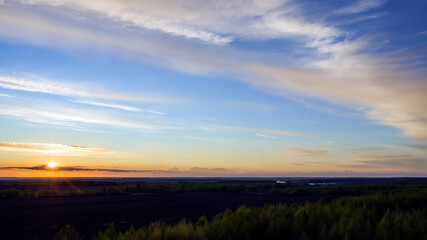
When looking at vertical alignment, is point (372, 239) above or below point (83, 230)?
above

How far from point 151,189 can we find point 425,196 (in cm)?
4177

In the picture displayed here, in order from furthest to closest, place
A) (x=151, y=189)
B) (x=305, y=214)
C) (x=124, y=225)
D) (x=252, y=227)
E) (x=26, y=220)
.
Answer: (x=151, y=189) → (x=26, y=220) → (x=124, y=225) → (x=305, y=214) → (x=252, y=227)

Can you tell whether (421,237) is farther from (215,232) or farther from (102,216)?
(102,216)

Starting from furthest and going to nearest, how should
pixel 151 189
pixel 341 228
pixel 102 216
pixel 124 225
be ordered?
pixel 151 189 → pixel 102 216 → pixel 124 225 → pixel 341 228

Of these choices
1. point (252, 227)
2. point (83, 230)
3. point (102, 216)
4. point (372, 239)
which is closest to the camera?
point (372, 239)

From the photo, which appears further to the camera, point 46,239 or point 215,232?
point 46,239

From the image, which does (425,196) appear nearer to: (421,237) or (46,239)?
(421,237)

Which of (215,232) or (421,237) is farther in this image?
(215,232)

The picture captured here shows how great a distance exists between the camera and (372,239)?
29.7 feet

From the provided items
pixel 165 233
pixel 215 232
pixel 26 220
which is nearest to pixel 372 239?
pixel 215 232

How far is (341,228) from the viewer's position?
9.79m

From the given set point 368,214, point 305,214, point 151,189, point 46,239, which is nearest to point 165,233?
point 305,214

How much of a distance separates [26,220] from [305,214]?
15057 millimetres

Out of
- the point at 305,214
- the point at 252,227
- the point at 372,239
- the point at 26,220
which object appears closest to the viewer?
the point at 372,239
